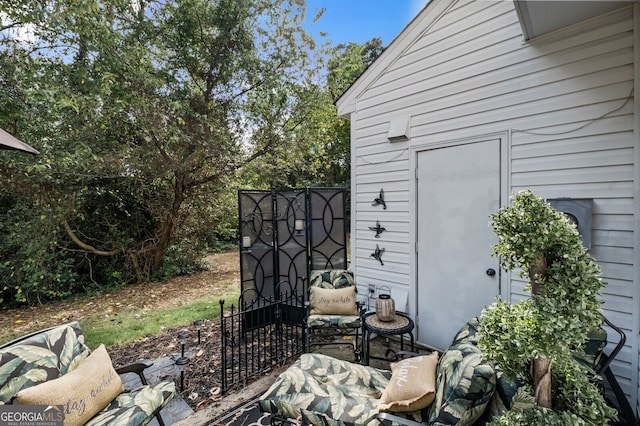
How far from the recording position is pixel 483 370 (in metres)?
1.39

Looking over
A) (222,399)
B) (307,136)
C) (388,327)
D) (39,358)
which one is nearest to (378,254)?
(388,327)

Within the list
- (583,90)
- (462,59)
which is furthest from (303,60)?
(583,90)

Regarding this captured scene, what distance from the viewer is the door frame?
109 inches

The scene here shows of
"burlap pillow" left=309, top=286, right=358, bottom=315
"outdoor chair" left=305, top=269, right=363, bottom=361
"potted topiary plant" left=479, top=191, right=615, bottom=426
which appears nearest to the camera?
"potted topiary plant" left=479, top=191, right=615, bottom=426

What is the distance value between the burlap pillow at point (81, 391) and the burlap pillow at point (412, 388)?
1.77m

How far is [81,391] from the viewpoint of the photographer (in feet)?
5.72

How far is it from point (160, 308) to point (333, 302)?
3562 mm

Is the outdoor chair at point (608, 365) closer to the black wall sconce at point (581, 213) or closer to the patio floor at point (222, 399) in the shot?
the black wall sconce at point (581, 213)

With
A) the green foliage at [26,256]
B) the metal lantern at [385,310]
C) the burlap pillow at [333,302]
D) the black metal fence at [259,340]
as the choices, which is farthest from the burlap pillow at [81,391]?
the green foliage at [26,256]

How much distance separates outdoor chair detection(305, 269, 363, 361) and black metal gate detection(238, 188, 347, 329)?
1.54ft

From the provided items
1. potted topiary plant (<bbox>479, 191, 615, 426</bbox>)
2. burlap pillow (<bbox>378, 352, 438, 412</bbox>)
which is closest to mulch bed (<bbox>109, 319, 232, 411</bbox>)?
burlap pillow (<bbox>378, 352, 438, 412</bbox>)

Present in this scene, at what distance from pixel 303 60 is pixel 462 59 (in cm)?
506

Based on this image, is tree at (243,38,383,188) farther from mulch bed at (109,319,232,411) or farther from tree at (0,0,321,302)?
mulch bed at (109,319,232,411)

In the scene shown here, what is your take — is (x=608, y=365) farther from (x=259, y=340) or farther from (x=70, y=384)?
(x=70, y=384)
